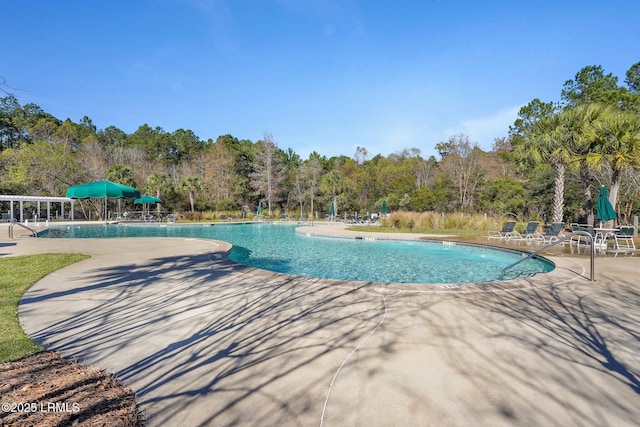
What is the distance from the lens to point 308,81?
62.5 ft

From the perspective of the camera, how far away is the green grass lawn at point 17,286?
269 cm

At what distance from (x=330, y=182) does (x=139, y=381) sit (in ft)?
88.0

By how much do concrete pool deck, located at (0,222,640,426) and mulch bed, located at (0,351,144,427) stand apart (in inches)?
5.0

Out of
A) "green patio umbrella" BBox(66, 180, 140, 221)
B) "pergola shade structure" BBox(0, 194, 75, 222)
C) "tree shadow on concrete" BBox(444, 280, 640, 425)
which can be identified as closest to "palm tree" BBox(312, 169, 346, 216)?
"green patio umbrella" BBox(66, 180, 140, 221)

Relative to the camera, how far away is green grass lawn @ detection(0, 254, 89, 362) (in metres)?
2.69

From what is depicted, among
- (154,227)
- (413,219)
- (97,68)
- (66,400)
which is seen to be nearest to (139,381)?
(66,400)

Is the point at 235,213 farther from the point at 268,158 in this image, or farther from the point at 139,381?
the point at 139,381

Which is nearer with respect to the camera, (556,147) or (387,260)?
(387,260)

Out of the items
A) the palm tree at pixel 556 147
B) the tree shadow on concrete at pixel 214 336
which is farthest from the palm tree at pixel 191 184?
the palm tree at pixel 556 147

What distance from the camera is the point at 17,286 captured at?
15.7 feet

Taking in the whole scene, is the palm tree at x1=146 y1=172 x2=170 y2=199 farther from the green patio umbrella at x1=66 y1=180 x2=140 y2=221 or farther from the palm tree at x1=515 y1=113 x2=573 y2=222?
the palm tree at x1=515 y1=113 x2=573 y2=222

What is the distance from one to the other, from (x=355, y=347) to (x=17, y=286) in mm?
5350

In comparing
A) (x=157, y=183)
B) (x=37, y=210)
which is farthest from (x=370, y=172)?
(x=37, y=210)

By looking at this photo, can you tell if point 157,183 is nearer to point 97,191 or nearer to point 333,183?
point 97,191
